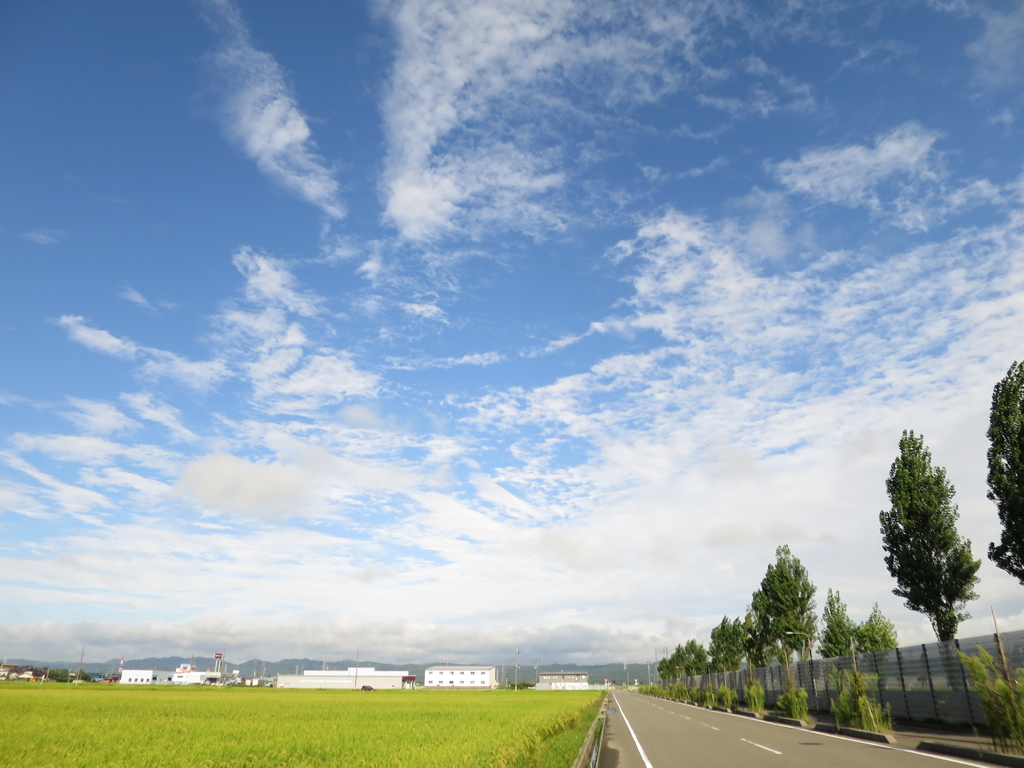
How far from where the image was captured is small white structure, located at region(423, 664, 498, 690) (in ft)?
552

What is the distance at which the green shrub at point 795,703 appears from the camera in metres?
28.6

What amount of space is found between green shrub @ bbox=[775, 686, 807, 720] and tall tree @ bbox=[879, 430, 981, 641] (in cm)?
864

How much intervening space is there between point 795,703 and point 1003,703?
16.9 m

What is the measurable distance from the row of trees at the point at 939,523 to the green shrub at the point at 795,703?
8641 millimetres

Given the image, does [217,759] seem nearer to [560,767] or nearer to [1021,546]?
[560,767]

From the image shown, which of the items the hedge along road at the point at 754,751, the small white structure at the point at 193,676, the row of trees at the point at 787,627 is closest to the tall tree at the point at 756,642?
the row of trees at the point at 787,627

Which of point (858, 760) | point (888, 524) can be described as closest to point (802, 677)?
point (888, 524)

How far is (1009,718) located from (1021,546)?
14750 mm

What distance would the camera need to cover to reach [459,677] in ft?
560

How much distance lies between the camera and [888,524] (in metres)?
35.4

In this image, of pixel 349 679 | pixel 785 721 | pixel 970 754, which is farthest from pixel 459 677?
pixel 970 754

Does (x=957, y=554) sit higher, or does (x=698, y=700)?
(x=957, y=554)

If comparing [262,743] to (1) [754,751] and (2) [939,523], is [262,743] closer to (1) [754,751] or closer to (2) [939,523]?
(1) [754,751]

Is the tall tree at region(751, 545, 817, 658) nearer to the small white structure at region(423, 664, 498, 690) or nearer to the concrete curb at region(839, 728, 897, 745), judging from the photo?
the concrete curb at region(839, 728, 897, 745)
